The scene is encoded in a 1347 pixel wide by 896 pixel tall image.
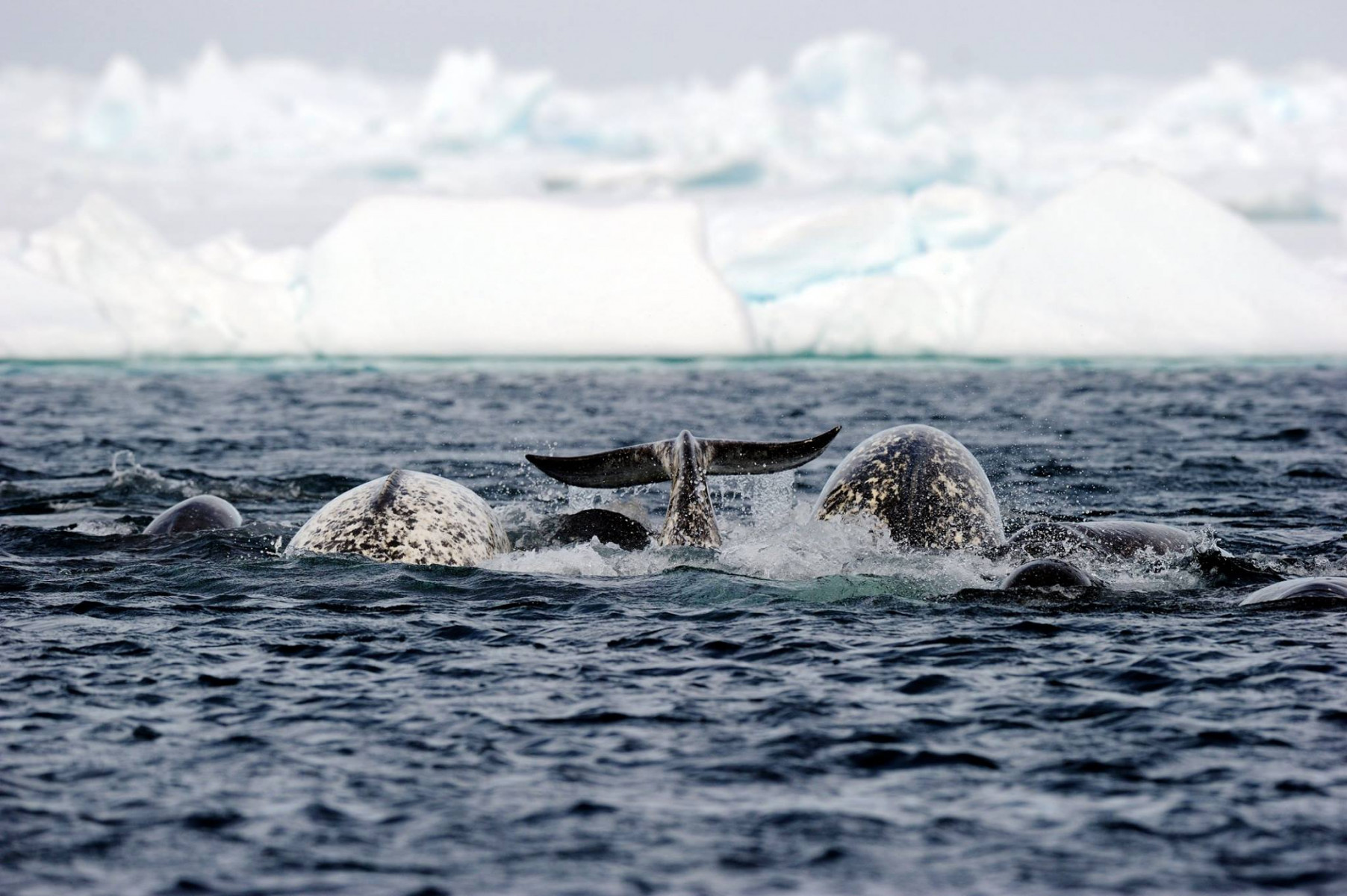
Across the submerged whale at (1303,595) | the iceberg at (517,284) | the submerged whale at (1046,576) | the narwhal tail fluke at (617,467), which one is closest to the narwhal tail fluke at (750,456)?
the narwhal tail fluke at (617,467)

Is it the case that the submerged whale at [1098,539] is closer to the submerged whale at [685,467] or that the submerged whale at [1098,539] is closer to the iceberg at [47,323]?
the submerged whale at [685,467]

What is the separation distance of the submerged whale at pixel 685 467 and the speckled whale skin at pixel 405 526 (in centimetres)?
103

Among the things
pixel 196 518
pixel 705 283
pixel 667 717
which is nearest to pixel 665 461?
pixel 196 518

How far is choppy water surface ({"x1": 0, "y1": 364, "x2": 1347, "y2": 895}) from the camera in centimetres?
593

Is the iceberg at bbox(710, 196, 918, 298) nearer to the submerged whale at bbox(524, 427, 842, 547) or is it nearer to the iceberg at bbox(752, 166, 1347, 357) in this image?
the iceberg at bbox(752, 166, 1347, 357)

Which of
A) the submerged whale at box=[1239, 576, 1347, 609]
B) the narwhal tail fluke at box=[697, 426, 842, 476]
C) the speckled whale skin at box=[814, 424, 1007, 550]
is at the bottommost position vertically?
the submerged whale at box=[1239, 576, 1347, 609]

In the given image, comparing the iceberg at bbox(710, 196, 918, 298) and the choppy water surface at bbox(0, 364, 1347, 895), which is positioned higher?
the iceberg at bbox(710, 196, 918, 298)

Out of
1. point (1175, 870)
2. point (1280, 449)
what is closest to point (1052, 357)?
point (1280, 449)

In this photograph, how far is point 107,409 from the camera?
115 ft

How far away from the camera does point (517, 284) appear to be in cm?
6531

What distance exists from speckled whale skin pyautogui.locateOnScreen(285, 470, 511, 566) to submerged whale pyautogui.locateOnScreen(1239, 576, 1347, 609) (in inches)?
250

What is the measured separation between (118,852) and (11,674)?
3345 millimetres

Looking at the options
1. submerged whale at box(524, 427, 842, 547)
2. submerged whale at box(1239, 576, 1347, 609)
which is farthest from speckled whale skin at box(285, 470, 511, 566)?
submerged whale at box(1239, 576, 1347, 609)

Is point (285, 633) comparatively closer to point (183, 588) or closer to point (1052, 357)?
point (183, 588)
